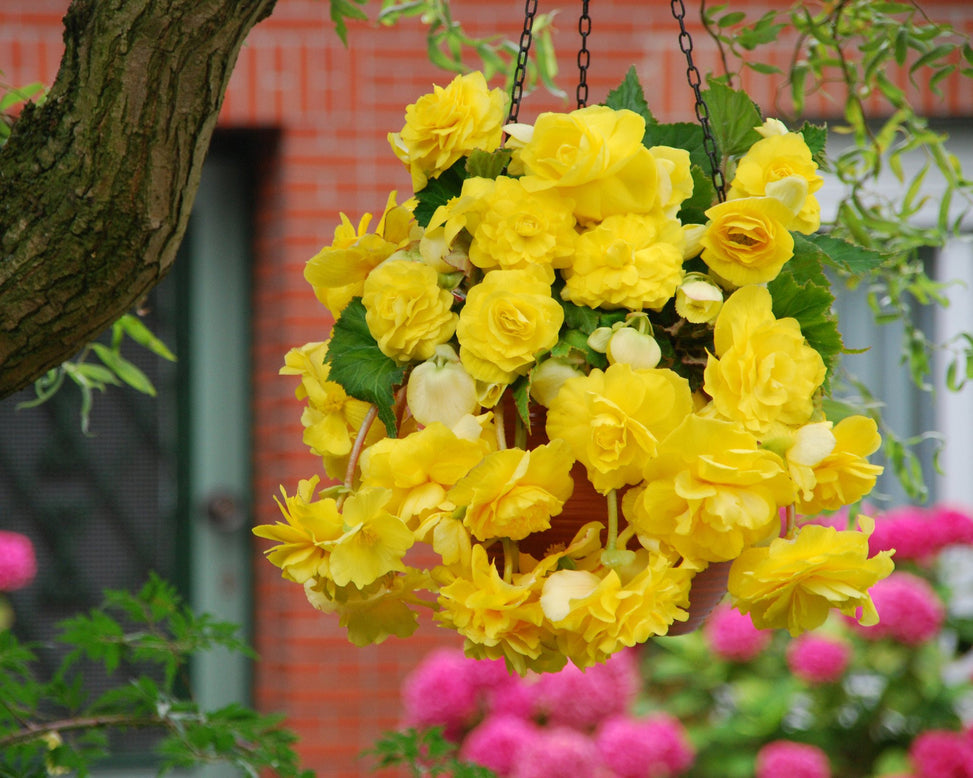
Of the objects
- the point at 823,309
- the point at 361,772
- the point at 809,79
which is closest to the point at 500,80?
the point at 809,79

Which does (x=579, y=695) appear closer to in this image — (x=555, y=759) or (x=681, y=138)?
(x=555, y=759)

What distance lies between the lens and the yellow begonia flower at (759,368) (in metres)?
0.89

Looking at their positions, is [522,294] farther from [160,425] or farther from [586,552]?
[160,425]

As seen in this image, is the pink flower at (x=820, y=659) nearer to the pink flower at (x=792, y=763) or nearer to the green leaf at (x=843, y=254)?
the pink flower at (x=792, y=763)

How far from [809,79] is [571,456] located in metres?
2.47

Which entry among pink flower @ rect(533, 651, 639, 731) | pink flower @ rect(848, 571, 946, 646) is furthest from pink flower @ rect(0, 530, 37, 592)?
pink flower @ rect(848, 571, 946, 646)

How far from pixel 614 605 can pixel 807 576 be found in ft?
0.48

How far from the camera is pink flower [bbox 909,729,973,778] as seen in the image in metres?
2.57

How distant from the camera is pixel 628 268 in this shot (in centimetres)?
93

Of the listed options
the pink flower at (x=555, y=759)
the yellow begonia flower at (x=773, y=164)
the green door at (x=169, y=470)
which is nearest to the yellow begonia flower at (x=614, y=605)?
the yellow begonia flower at (x=773, y=164)

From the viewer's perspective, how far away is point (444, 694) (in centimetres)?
258

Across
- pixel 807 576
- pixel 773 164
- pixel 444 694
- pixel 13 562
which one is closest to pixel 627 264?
pixel 773 164

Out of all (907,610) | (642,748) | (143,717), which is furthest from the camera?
(907,610)

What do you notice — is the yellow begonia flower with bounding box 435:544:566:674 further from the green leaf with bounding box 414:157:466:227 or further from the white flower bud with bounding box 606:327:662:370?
the green leaf with bounding box 414:157:466:227
